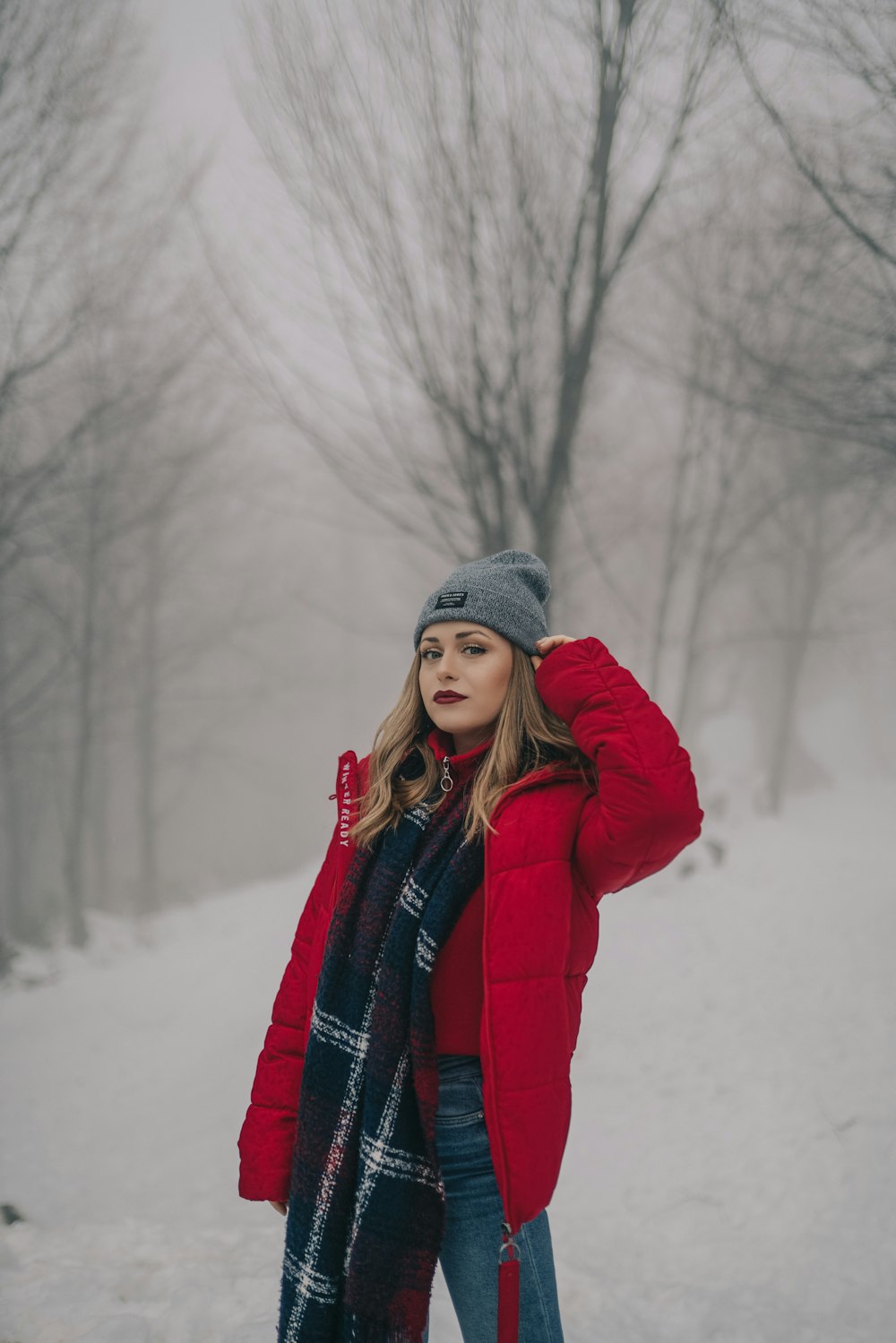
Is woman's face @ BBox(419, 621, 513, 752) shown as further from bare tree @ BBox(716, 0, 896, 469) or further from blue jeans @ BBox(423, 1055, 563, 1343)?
bare tree @ BBox(716, 0, 896, 469)

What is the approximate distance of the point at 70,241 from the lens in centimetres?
532

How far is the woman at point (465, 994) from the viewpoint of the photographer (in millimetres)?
1416

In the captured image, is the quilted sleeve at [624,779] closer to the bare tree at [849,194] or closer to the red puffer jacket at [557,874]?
the red puffer jacket at [557,874]

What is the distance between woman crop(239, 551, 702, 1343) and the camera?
1.42 meters

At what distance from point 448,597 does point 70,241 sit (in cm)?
527

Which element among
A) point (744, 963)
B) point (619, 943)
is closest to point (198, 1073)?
point (619, 943)

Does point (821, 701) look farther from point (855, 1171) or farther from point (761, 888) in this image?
point (855, 1171)

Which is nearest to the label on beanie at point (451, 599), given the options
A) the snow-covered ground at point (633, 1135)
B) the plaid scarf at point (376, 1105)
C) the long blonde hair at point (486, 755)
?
the long blonde hair at point (486, 755)

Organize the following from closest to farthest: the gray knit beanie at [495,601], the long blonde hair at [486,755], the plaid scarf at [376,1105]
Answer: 1. the plaid scarf at [376,1105]
2. the long blonde hair at [486,755]
3. the gray knit beanie at [495,601]

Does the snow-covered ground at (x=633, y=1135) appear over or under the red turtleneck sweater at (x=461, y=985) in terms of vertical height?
under

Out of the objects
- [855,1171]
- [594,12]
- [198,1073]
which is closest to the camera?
[855,1171]

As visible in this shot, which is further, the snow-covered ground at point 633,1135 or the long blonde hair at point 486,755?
the snow-covered ground at point 633,1135

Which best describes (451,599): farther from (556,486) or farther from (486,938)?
(556,486)

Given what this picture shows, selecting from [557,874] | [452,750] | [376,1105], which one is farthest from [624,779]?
[376,1105]
